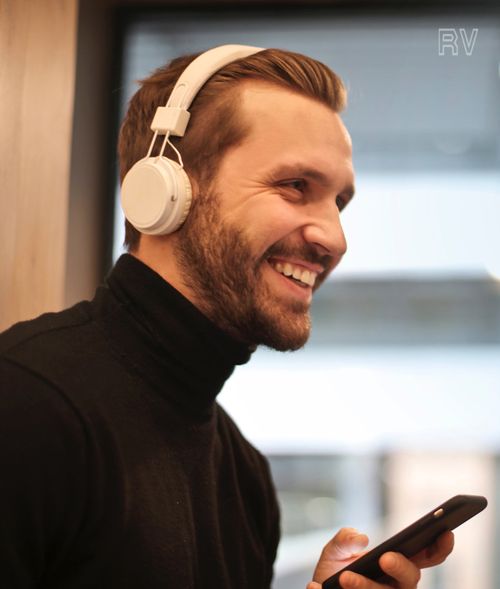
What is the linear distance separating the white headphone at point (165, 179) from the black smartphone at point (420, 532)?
18.9 inches

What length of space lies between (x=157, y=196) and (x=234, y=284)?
151mm

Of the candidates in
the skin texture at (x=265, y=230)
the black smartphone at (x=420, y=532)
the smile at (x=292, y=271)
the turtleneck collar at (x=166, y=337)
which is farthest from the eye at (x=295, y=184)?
the black smartphone at (x=420, y=532)

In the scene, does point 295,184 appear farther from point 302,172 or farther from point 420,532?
point 420,532

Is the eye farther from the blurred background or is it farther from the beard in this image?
the blurred background

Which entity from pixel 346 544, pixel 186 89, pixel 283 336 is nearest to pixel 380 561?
pixel 346 544

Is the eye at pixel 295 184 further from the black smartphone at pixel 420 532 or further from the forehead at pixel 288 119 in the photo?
the black smartphone at pixel 420 532

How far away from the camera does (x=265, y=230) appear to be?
1.20 metres

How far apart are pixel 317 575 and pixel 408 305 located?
3.87 feet

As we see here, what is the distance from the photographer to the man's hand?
3.51 feet

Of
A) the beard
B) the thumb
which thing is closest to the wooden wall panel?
the beard

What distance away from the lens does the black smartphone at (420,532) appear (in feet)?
3.45

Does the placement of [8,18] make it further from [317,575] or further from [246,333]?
[317,575]

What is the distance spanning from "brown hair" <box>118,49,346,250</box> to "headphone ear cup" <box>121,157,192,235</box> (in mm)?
45

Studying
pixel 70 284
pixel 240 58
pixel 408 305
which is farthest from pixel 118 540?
pixel 408 305
